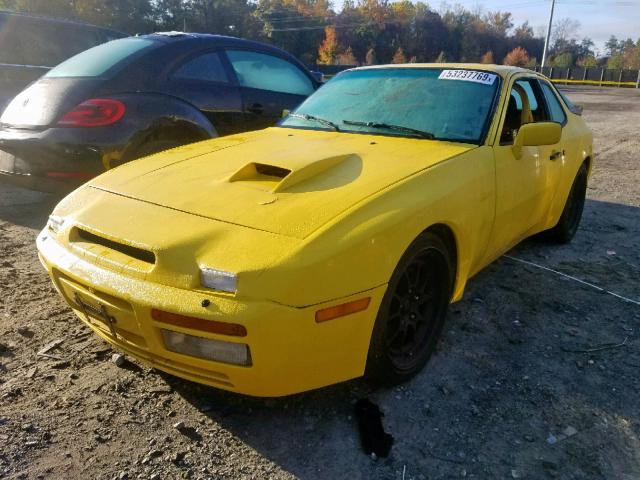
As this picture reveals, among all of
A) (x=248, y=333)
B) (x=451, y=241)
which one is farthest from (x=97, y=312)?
(x=451, y=241)

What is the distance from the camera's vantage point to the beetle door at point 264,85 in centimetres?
485

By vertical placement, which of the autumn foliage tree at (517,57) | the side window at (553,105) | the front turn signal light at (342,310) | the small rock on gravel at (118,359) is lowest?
the small rock on gravel at (118,359)

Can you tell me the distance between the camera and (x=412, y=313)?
245cm

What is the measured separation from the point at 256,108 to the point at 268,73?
50cm

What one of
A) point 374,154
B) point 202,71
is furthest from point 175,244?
point 202,71

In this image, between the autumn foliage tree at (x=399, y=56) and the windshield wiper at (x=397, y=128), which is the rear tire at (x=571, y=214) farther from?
the autumn foliage tree at (x=399, y=56)

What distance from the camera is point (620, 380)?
2531 mm

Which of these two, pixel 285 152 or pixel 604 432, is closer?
pixel 604 432

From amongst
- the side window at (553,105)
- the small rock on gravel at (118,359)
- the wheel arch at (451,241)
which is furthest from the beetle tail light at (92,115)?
the side window at (553,105)

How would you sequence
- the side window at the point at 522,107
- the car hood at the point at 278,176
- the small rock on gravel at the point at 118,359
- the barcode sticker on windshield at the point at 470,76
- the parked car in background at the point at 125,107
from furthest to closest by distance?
the parked car in background at the point at 125,107 < the side window at the point at 522,107 < the barcode sticker on windshield at the point at 470,76 < the small rock on gravel at the point at 118,359 < the car hood at the point at 278,176

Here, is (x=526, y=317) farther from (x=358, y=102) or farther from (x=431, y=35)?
(x=431, y=35)

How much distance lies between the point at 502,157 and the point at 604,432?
1.46m

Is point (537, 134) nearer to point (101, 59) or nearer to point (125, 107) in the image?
point (125, 107)

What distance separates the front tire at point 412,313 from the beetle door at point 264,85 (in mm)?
2940
